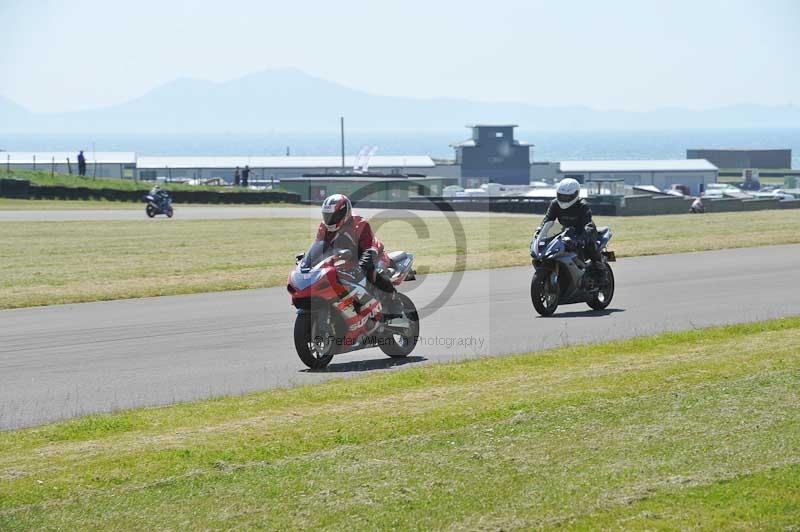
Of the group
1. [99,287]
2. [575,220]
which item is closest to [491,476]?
[575,220]

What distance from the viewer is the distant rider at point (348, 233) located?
40.1 feet

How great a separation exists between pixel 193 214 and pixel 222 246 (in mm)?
18434

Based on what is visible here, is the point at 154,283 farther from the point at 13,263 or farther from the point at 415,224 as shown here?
the point at 415,224

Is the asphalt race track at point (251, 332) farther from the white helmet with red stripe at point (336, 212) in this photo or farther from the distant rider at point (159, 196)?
the distant rider at point (159, 196)

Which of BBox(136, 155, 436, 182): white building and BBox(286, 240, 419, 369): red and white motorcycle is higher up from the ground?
BBox(136, 155, 436, 182): white building

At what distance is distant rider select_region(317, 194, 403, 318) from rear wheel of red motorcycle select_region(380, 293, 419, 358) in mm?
616

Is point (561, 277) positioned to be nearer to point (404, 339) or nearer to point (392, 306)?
point (404, 339)

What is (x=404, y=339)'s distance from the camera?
13.2m

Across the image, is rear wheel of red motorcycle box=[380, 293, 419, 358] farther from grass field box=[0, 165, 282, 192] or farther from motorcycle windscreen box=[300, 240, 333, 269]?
grass field box=[0, 165, 282, 192]

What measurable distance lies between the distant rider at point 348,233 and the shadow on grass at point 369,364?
0.87m

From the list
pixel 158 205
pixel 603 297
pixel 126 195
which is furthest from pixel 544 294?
pixel 126 195

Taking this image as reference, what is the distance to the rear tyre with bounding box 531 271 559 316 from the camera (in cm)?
1648

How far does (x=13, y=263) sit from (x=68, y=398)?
56.3 feet

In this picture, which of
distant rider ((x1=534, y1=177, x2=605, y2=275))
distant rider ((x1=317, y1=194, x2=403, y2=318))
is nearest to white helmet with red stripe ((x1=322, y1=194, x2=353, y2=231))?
distant rider ((x1=317, y1=194, x2=403, y2=318))
